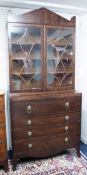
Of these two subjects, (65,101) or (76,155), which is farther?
(76,155)

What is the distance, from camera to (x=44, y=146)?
2.35 metres

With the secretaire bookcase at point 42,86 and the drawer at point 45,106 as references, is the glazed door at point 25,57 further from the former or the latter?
the drawer at point 45,106

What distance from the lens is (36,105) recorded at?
2.23 metres

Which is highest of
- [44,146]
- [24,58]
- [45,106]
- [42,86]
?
[24,58]

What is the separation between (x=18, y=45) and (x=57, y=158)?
1629 mm

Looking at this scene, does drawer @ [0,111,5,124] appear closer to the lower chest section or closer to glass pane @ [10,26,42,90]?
the lower chest section

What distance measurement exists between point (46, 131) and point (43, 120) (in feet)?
0.52

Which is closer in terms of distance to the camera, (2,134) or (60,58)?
(2,134)

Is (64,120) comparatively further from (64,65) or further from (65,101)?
(64,65)

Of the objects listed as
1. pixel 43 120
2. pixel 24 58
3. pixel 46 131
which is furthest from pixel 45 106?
pixel 24 58

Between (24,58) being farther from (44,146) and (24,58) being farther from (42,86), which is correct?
(44,146)

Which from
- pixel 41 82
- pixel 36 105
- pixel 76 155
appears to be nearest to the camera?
pixel 36 105

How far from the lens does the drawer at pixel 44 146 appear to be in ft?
7.41

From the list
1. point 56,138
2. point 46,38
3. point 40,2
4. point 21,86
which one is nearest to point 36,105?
point 21,86
